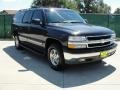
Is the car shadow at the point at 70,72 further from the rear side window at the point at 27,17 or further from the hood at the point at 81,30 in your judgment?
the rear side window at the point at 27,17

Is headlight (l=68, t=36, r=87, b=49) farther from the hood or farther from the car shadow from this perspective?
the car shadow

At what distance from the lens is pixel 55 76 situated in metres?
7.05

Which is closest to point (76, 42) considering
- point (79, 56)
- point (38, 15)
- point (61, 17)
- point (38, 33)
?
point (79, 56)

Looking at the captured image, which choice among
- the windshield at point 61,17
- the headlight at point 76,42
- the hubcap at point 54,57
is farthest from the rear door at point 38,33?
the headlight at point 76,42

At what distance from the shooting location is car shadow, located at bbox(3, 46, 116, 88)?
21.7ft

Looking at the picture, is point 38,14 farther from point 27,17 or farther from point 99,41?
point 99,41

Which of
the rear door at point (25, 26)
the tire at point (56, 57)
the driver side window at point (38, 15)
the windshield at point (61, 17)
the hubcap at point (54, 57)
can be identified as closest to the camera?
the tire at point (56, 57)

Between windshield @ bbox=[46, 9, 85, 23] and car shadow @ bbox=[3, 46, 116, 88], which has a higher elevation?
windshield @ bbox=[46, 9, 85, 23]

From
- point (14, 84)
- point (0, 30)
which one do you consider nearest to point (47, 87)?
point (14, 84)

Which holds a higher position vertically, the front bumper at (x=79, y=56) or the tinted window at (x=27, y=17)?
the tinted window at (x=27, y=17)

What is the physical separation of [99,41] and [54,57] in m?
1.42

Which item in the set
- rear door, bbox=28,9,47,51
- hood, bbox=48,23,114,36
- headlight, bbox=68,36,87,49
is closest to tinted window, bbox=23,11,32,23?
rear door, bbox=28,9,47,51

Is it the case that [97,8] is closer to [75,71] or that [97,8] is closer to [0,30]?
[0,30]

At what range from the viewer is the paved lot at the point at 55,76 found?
245 inches
